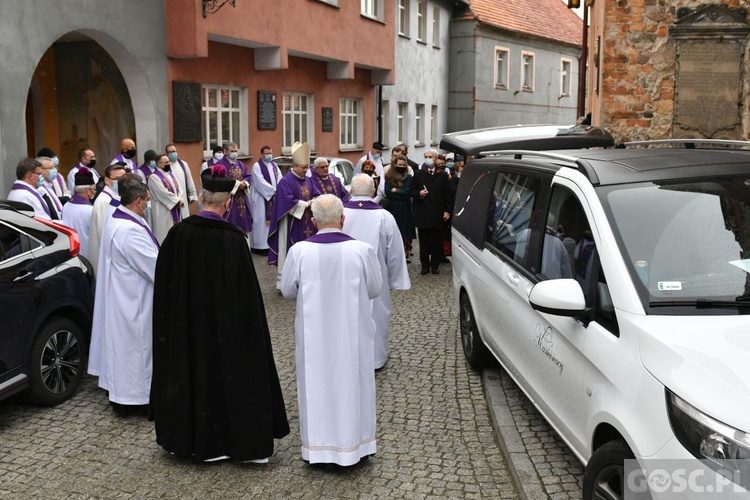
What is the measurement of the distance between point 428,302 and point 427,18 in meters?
22.9

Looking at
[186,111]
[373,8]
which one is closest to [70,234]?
[186,111]

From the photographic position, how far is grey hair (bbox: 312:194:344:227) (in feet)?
17.4

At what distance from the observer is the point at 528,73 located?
40.9m

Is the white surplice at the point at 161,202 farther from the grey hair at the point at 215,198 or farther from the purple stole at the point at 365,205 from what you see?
the grey hair at the point at 215,198

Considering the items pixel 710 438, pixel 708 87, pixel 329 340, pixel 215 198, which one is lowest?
pixel 329 340

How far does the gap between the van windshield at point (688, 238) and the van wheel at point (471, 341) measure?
3.06 meters

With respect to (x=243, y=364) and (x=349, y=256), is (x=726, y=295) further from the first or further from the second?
(x=243, y=364)

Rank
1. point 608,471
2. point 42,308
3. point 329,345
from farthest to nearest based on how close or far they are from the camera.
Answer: point 42,308
point 329,345
point 608,471

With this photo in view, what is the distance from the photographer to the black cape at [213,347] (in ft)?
17.3

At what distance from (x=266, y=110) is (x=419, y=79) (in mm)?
13663

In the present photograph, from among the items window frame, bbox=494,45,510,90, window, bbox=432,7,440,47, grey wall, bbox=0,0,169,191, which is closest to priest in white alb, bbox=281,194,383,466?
grey wall, bbox=0,0,169,191

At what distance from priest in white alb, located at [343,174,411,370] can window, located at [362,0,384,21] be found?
55.7ft

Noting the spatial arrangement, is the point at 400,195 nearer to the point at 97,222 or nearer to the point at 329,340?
the point at 97,222

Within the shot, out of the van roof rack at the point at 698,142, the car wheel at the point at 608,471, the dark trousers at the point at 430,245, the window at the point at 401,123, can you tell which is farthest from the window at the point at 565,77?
the car wheel at the point at 608,471
